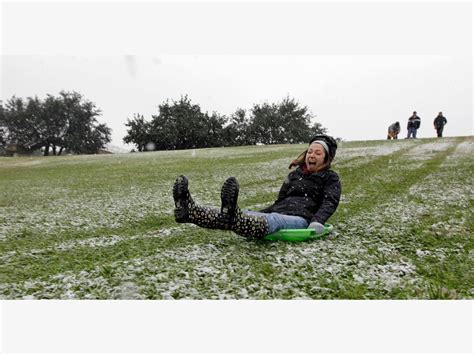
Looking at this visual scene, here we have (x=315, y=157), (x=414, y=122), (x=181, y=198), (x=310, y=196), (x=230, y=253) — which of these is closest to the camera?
(x=181, y=198)

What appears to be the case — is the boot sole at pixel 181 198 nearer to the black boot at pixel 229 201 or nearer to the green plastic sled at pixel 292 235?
the black boot at pixel 229 201

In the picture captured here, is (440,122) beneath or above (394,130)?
above

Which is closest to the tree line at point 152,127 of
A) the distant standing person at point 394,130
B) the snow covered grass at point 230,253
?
the distant standing person at point 394,130

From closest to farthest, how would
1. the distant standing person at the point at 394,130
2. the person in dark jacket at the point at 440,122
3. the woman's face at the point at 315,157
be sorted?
the woman's face at the point at 315,157 < the person in dark jacket at the point at 440,122 < the distant standing person at the point at 394,130

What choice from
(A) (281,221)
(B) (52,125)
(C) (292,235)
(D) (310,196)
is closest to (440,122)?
(D) (310,196)

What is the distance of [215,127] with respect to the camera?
78.8 metres

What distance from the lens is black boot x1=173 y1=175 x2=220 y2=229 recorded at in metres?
5.54

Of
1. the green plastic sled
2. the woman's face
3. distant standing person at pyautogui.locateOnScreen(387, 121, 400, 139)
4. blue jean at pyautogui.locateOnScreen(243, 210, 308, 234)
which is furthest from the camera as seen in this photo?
distant standing person at pyautogui.locateOnScreen(387, 121, 400, 139)

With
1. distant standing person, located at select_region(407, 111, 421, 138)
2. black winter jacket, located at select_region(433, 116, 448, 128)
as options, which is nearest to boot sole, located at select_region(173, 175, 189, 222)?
distant standing person, located at select_region(407, 111, 421, 138)

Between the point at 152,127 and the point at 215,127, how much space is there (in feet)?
47.3

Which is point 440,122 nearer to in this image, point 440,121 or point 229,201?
point 440,121

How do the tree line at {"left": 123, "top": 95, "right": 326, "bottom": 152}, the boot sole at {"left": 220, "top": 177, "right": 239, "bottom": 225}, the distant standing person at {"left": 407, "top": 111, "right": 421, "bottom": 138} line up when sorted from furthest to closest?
the tree line at {"left": 123, "top": 95, "right": 326, "bottom": 152} → the distant standing person at {"left": 407, "top": 111, "right": 421, "bottom": 138} → the boot sole at {"left": 220, "top": 177, "right": 239, "bottom": 225}

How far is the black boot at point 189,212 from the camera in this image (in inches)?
218

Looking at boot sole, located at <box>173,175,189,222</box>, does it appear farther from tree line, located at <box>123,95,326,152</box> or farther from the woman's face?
tree line, located at <box>123,95,326,152</box>
